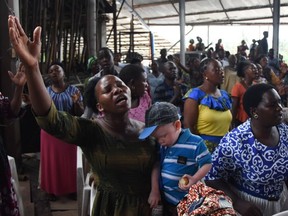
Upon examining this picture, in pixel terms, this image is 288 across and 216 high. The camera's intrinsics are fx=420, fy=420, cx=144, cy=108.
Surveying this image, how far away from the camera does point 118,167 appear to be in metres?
2.10

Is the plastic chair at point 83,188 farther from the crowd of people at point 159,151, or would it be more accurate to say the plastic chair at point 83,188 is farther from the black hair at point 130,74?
the black hair at point 130,74

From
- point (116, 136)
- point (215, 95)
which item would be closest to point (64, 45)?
point (215, 95)

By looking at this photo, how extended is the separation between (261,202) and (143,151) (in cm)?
73

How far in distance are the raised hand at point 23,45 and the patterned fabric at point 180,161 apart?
83 centimetres

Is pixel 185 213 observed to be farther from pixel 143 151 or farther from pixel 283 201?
pixel 283 201

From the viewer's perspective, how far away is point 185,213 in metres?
1.50

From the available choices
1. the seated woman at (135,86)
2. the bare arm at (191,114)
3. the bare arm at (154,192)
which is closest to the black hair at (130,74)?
the seated woman at (135,86)

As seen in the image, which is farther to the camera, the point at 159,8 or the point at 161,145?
the point at 159,8

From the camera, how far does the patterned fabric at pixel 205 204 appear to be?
55.1 inches

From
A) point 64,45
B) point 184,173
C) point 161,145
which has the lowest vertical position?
point 184,173

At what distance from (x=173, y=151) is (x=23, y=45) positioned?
904 mm

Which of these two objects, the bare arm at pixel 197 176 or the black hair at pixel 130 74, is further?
the black hair at pixel 130 74

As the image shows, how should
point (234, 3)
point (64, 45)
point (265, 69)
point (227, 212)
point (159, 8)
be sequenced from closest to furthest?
point (227, 212) → point (265, 69) → point (64, 45) → point (234, 3) → point (159, 8)

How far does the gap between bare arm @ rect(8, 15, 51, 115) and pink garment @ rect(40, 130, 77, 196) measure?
9.23ft
